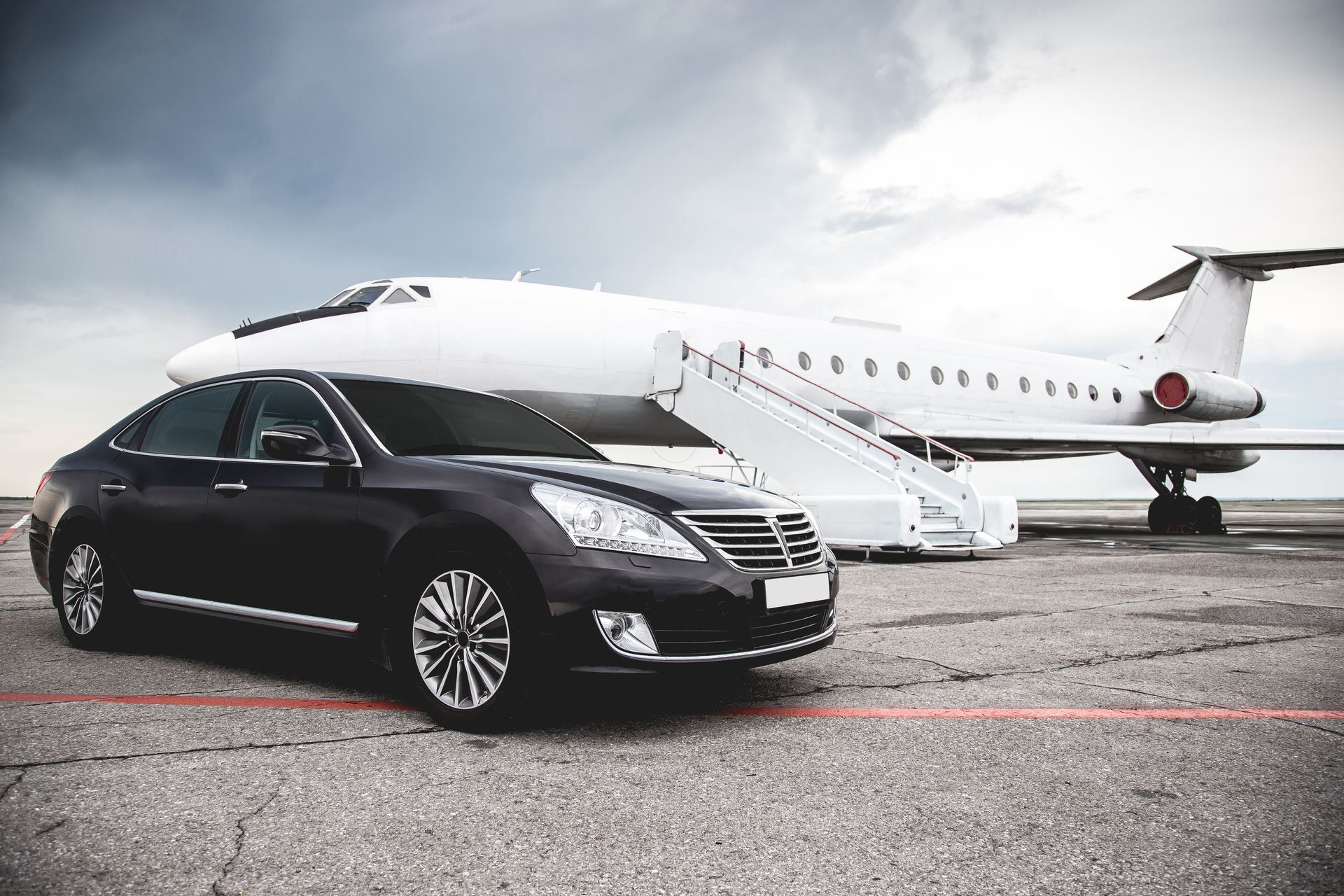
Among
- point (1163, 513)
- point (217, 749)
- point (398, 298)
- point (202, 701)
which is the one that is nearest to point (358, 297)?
point (398, 298)

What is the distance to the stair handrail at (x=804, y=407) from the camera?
39.8 ft

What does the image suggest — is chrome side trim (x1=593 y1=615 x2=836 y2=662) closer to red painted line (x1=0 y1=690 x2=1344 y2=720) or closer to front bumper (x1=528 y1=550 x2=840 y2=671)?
front bumper (x1=528 y1=550 x2=840 y2=671)

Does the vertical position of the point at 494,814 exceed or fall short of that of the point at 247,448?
it falls short

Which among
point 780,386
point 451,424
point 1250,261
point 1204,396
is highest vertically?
point 1250,261

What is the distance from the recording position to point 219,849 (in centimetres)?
234

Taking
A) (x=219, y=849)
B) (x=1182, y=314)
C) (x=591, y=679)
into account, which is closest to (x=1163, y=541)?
(x=1182, y=314)

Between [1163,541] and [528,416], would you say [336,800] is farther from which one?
[1163,541]

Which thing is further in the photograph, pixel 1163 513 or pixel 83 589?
pixel 1163 513

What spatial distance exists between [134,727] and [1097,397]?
2122 centimetres

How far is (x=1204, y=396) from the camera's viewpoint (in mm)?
21062

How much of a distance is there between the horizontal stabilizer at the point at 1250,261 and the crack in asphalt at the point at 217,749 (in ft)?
77.0

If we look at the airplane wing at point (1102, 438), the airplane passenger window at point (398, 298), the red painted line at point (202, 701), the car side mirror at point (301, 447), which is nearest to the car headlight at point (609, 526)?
the car side mirror at point (301, 447)

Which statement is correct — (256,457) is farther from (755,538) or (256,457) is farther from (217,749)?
(755,538)

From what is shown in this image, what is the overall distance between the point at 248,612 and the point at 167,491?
0.95 metres
